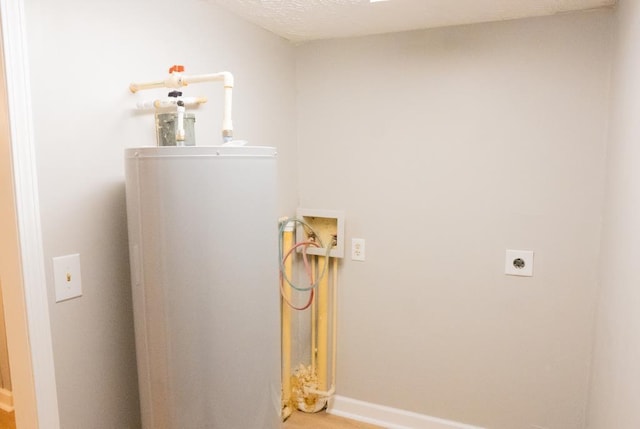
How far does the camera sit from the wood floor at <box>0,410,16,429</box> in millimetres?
2377

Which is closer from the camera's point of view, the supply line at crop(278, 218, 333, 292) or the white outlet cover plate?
the white outlet cover plate

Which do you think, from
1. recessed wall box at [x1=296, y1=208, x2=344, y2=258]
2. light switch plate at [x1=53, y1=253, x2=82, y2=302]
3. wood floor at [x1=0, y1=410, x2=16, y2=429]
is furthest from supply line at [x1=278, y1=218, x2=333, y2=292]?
wood floor at [x1=0, y1=410, x2=16, y2=429]

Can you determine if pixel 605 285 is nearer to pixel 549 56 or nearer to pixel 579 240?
pixel 579 240

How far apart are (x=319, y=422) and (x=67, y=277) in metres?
1.65

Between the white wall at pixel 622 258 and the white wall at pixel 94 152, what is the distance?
1557 mm

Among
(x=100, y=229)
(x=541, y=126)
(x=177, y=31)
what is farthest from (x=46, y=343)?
(x=541, y=126)

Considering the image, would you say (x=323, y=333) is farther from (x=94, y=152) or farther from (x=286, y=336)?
(x=94, y=152)

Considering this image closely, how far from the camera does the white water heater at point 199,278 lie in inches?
47.8

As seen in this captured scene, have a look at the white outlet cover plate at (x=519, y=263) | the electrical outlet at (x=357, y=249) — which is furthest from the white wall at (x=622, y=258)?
the electrical outlet at (x=357, y=249)

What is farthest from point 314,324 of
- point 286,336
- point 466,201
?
point 466,201

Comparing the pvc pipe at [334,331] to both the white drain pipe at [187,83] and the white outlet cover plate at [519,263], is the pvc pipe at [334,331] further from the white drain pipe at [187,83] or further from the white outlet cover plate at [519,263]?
the white drain pipe at [187,83]

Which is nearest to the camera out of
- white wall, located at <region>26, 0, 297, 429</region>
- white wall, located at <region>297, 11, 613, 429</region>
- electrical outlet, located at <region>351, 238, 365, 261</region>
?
white wall, located at <region>26, 0, 297, 429</region>

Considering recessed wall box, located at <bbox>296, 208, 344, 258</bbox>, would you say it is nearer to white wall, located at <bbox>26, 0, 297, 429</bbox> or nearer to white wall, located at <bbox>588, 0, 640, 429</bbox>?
white wall, located at <bbox>26, 0, 297, 429</bbox>

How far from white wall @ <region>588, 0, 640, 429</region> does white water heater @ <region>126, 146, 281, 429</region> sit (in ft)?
3.65
